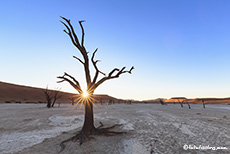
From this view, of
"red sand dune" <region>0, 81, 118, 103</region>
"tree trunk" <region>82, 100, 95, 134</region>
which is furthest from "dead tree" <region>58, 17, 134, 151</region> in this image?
"red sand dune" <region>0, 81, 118, 103</region>

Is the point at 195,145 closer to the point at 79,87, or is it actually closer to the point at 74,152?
the point at 74,152

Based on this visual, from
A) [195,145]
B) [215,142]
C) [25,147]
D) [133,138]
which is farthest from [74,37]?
[215,142]

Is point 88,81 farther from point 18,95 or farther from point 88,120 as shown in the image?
point 18,95

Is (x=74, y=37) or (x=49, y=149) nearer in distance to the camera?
(x=49, y=149)

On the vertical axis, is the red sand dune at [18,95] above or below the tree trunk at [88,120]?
above

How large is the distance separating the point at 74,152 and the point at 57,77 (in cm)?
342

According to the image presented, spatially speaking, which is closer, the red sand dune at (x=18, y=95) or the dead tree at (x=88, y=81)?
the dead tree at (x=88, y=81)

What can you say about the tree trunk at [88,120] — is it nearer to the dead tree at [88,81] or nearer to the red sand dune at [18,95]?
the dead tree at [88,81]

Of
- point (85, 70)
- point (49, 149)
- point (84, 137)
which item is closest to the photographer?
point (49, 149)

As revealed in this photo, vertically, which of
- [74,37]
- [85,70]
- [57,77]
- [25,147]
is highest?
[74,37]

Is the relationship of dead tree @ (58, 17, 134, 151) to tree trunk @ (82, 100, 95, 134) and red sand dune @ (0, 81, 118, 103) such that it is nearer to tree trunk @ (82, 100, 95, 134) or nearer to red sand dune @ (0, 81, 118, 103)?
tree trunk @ (82, 100, 95, 134)

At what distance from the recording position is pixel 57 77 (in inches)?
231

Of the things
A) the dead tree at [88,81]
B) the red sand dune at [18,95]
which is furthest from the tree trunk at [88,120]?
the red sand dune at [18,95]

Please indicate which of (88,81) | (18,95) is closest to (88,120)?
(88,81)
